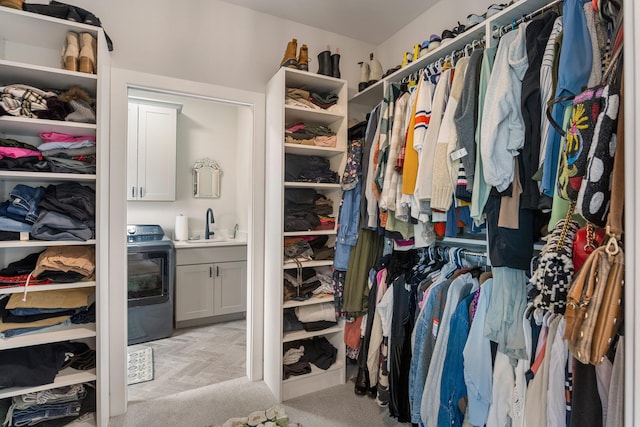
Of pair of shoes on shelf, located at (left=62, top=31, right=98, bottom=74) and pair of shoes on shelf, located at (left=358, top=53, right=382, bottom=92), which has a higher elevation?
pair of shoes on shelf, located at (left=358, top=53, right=382, bottom=92)

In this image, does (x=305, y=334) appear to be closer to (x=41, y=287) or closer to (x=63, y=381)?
(x=63, y=381)

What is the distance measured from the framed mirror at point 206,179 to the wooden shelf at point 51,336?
2.17 metres

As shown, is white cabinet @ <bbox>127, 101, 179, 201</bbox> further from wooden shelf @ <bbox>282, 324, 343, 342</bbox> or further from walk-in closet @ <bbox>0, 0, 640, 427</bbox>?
wooden shelf @ <bbox>282, 324, 343, 342</bbox>

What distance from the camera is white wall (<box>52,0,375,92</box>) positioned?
6.28ft

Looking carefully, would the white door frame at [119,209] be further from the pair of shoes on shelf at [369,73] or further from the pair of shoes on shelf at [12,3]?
the pair of shoes on shelf at [369,73]

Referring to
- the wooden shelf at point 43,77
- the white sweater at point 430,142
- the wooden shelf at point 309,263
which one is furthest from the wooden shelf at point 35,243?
the white sweater at point 430,142

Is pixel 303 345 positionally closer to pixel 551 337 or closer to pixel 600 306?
pixel 551 337

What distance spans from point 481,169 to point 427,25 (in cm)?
151

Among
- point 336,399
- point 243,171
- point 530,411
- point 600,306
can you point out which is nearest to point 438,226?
point 530,411

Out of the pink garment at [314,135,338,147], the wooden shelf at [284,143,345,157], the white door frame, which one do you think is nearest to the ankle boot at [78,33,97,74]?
the white door frame

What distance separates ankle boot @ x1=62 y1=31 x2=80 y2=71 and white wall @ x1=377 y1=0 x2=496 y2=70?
6.83 feet

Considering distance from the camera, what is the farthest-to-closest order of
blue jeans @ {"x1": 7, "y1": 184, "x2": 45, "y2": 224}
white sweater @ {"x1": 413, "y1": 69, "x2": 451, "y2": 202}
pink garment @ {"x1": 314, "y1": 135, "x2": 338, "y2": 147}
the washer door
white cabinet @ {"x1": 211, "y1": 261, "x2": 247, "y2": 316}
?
white cabinet @ {"x1": 211, "y1": 261, "x2": 247, "y2": 316} → the washer door → pink garment @ {"x1": 314, "y1": 135, "x2": 338, "y2": 147} → blue jeans @ {"x1": 7, "y1": 184, "x2": 45, "y2": 224} → white sweater @ {"x1": 413, "y1": 69, "x2": 451, "y2": 202}

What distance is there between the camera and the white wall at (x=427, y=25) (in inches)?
75.7

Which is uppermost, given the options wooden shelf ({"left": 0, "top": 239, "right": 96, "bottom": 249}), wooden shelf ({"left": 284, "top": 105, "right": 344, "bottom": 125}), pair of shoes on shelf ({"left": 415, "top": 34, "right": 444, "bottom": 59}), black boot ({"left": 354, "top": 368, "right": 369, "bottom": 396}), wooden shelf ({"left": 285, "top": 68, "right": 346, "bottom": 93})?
pair of shoes on shelf ({"left": 415, "top": 34, "right": 444, "bottom": 59})
